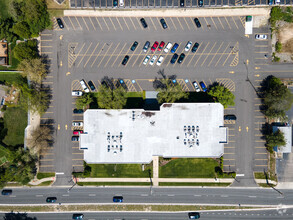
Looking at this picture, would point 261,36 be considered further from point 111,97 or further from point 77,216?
point 77,216

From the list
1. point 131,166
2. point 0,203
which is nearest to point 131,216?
point 131,166

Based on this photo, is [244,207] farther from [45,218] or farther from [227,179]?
[45,218]

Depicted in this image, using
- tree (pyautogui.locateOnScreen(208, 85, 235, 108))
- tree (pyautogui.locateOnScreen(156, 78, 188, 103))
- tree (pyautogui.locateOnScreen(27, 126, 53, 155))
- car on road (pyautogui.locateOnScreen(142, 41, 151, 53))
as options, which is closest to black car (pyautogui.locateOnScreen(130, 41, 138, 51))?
car on road (pyautogui.locateOnScreen(142, 41, 151, 53))

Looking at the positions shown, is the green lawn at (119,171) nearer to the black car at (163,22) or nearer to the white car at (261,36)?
the black car at (163,22)

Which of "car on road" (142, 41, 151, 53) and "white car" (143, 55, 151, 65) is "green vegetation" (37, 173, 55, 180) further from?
"car on road" (142, 41, 151, 53)

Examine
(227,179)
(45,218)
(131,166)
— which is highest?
(131,166)

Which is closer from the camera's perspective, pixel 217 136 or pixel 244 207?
pixel 217 136

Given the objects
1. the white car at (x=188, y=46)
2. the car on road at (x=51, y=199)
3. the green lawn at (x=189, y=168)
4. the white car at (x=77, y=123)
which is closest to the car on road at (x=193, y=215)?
the green lawn at (x=189, y=168)
